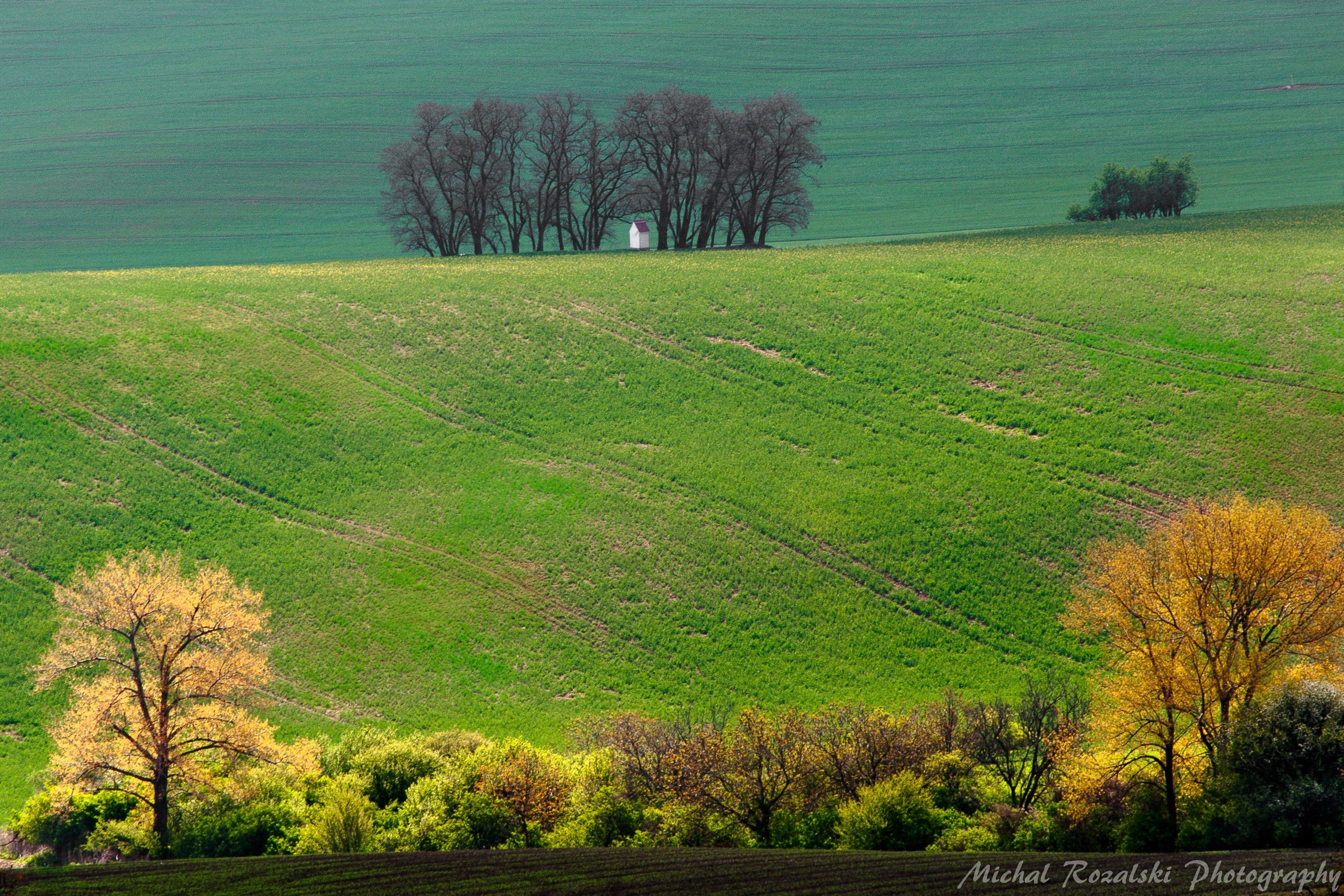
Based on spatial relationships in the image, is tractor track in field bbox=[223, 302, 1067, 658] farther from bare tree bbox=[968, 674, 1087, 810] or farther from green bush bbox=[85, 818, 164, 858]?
Result: green bush bbox=[85, 818, 164, 858]

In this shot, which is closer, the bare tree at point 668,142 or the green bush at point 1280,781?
the green bush at point 1280,781

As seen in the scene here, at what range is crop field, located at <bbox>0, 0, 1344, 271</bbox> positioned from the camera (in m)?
127

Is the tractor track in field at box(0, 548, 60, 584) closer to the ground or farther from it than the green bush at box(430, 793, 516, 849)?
farther from it

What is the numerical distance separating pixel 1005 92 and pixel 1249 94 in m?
35.0

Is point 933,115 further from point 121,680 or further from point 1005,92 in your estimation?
point 121,680

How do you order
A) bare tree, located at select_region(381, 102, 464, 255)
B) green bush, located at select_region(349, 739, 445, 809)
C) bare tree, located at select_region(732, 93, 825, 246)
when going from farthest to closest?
bare tree, located at select_region(381, 102, 464, 255) → bare tree, located at select_region(732, 93, 825, 246) → green bush, located at select_region(349, 739, 445, 809)

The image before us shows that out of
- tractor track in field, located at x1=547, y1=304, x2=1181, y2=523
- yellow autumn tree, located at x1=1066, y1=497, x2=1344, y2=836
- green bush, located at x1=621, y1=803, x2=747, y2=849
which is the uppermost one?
tractor track in field, located at x1=547, y1=304, x2=1181, y2=523

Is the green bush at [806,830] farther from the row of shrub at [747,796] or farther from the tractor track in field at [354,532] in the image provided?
the tractor track in field at [354,532]

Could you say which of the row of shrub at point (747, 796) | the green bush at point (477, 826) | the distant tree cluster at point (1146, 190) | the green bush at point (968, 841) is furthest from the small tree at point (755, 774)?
the distant tree cluster at point (1146, 190)

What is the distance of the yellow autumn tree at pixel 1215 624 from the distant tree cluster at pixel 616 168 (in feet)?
228

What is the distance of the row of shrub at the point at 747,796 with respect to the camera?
2673 cm

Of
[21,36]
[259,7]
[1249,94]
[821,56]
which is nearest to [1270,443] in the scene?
[1249,94]

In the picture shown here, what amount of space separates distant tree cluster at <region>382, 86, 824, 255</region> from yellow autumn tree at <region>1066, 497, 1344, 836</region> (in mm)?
69409

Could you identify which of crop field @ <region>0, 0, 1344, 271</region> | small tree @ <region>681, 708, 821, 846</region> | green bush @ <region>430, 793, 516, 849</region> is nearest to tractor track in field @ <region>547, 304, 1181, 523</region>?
small tree @ <region>681, 708, 821, 846</region>
